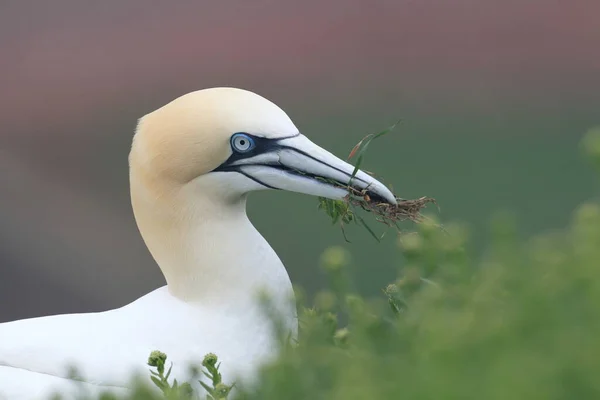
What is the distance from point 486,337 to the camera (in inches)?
41.6

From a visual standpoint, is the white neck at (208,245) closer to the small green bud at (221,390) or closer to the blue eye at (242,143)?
the blue eye at (242,143)

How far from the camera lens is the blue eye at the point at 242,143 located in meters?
3.60

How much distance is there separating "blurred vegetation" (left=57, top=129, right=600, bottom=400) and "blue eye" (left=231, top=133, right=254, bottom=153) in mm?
2022

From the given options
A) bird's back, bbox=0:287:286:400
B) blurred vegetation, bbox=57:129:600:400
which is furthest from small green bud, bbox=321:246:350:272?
bird's back, bbox=0:287:286:400

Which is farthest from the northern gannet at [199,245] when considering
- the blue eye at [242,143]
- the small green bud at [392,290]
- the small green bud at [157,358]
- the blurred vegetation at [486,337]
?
the blurred vegetation at [486,337]

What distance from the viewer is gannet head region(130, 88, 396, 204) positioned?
356cm

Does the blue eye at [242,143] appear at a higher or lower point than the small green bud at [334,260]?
higher

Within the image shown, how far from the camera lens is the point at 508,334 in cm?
105

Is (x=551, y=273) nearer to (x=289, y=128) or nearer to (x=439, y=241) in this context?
(x=439, y=241)

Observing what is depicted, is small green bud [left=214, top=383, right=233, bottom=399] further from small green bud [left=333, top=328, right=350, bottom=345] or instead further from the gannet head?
the gannet head

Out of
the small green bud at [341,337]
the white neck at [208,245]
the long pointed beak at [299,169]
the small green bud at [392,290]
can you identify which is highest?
the long pointed beak at [299,169]

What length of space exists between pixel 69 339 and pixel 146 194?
565mm

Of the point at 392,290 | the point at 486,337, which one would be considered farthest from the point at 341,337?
the point at 486,337

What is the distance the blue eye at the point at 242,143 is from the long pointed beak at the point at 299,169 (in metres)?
0.03
